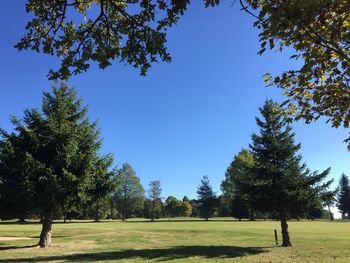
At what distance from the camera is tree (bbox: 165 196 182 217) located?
122562 mm

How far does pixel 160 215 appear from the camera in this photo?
118875 mm

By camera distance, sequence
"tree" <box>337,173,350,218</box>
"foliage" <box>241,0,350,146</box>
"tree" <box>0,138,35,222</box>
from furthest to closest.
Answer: "tree" <box>337,173,350,218</box> → "tree" <box>0,138,35,222</box> → "foliage" <box>241,0,350,146</box>

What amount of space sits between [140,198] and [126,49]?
9024 centimetres

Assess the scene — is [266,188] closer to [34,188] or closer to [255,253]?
[255,253]

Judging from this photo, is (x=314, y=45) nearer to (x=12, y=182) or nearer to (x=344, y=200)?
(x=12, y=182)

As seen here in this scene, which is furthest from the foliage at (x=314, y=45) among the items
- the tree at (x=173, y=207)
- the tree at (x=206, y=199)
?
the tree at (x=173, y=207)

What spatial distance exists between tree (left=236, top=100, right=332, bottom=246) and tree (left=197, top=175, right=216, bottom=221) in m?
67.7

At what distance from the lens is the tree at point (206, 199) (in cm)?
9306

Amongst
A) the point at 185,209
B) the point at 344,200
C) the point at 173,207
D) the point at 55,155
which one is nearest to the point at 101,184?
the point at 55,155

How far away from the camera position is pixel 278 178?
82.9ft

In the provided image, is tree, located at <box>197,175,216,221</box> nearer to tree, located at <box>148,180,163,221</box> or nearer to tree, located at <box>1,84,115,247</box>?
tree, located at <box>148,180,163,221</box>

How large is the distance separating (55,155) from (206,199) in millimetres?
73476

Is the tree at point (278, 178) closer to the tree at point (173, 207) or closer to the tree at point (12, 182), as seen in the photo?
the tree at point (12, 182)

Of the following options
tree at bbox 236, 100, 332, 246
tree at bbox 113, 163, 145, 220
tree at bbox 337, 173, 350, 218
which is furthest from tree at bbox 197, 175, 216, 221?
tree at bbox 236, 100, 332, 246
